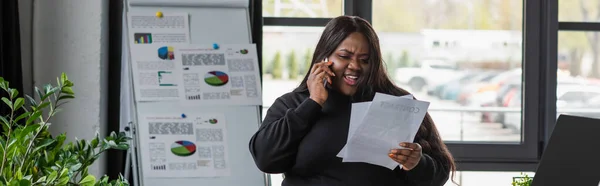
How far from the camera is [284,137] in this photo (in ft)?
7.38

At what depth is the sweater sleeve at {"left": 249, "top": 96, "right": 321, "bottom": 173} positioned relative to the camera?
224 cm

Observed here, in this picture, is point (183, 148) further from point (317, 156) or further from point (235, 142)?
Result: point (317, 156)

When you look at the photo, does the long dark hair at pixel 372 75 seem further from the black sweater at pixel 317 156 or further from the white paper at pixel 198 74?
the white paper at pixel 198 74

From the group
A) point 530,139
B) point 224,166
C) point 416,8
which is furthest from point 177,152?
point 530,139

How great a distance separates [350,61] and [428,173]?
39cm

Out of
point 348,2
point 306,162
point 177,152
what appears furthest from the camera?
point 348,2

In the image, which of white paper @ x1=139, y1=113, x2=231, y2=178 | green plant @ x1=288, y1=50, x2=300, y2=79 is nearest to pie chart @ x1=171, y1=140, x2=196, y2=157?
white paper @ x1=139, y1=113, x2=231, y2=178

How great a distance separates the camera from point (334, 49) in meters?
2.34

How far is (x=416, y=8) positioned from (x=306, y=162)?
197cm

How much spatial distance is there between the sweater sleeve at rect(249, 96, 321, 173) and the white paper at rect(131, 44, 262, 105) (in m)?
1.16

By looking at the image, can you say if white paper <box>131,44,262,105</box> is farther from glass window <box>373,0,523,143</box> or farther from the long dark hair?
the long dark hair

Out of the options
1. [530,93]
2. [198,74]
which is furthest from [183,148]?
[530,93]

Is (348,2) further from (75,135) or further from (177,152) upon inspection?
(75,135)

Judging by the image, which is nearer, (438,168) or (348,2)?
(438,168)
